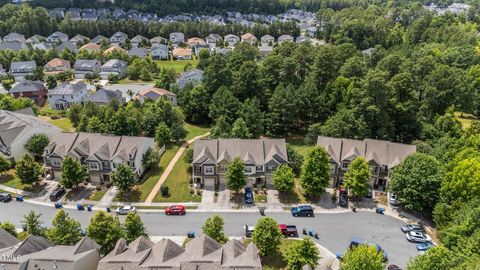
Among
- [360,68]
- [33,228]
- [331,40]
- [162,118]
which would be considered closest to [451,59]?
[360,68]

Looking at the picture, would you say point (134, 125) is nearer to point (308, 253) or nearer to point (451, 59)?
point (308, 253)

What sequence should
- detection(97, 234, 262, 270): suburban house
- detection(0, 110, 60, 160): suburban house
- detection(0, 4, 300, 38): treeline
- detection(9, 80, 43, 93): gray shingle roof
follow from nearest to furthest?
1. detection(97, 234, 262, 270): suburban house
2. detection(0, 110, 60, 160): suburban house
3. detection(9, 80, 43, 93): gray shingle roof
4. detection(0, 4, 300, 38): treeline

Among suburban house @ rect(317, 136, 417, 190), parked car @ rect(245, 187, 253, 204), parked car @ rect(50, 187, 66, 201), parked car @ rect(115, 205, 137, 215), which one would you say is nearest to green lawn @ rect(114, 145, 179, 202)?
parked car @ rect(115, 205, 137, 215)

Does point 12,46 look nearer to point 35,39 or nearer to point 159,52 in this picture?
point 35,39

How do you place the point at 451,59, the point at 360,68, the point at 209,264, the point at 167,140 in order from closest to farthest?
the point at 209,264
the point at 167,140
the point at 360,68
the point at 451,59

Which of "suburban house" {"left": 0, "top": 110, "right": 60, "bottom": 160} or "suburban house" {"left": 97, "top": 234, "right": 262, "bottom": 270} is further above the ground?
"suburban house" {"left": 0, "top": 110, "right": 60, "bottom": 160}

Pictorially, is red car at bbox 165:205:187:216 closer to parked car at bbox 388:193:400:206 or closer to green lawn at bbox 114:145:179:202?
green lawn at bbox 114:145:179:202
